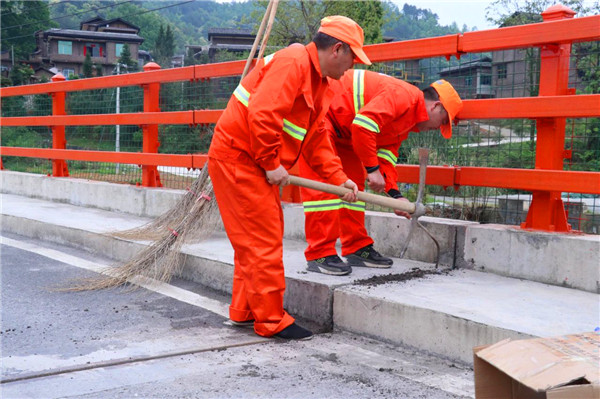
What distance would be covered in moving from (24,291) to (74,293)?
0.34 metres

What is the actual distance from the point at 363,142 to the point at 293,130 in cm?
67

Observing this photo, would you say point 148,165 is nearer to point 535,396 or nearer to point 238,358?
point 238,358

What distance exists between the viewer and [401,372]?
3205mm

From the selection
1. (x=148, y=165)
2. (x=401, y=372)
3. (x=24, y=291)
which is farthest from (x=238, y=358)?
(x=148, y=165)

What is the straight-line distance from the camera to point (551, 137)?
431 centimetres

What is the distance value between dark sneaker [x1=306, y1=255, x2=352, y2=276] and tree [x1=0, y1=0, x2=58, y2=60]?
57222mm

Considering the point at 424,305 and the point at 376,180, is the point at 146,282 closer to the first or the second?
the point at 376,180

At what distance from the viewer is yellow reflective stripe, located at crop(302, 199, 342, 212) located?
445 cm

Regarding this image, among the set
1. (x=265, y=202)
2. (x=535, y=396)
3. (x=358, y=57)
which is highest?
(x=358, y=57)

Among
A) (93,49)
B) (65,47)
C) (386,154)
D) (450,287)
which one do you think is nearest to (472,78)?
(386,154)

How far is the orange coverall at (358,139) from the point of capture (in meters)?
4.32

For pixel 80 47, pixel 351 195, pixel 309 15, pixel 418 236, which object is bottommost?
pixel 418 236

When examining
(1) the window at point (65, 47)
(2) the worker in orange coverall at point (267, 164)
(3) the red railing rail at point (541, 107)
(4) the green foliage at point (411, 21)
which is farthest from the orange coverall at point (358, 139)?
(1) the window at point (65, 47)

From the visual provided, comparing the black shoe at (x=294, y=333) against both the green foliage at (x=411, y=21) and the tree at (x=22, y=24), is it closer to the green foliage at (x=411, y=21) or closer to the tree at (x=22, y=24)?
the green foliage at (x=411, y=21)
